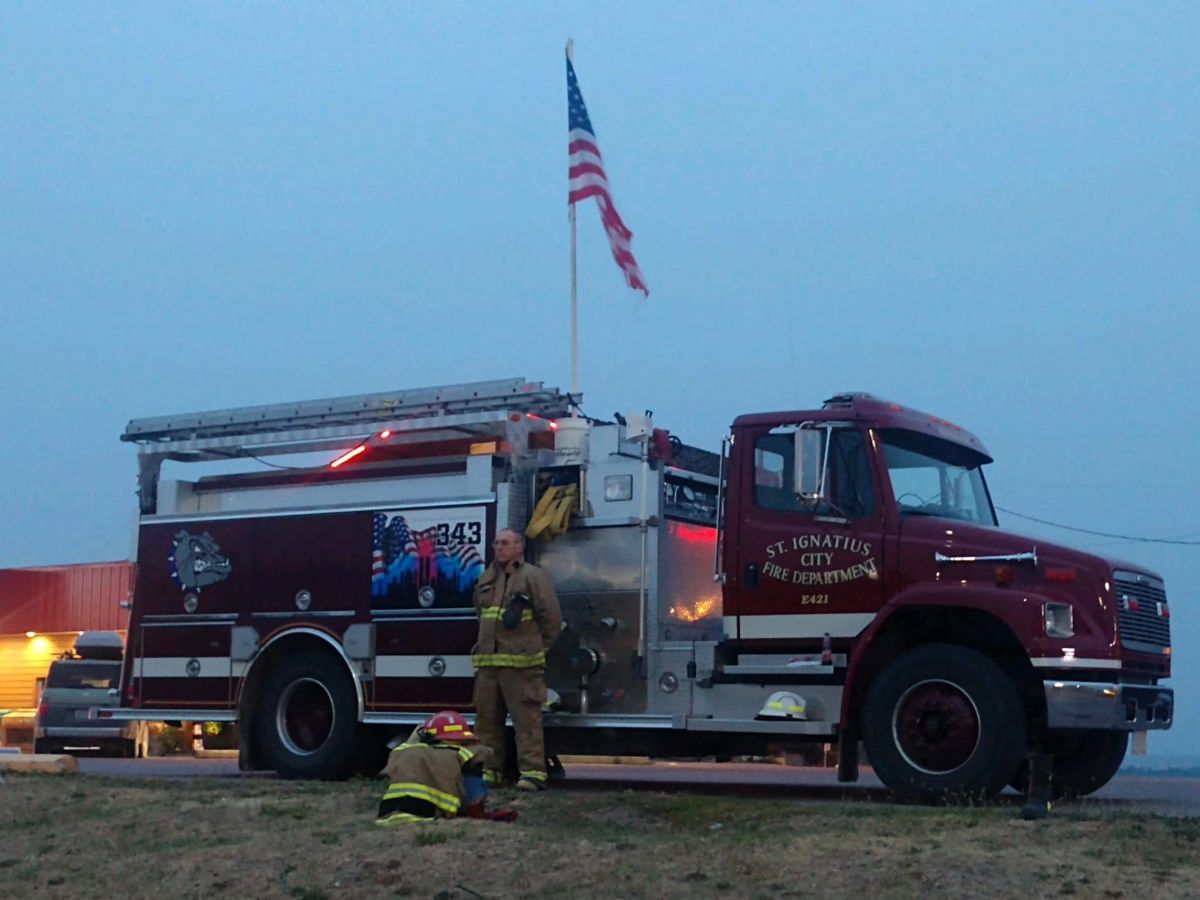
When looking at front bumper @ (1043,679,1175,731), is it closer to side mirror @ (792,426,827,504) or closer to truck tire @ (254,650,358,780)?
side mirror @ (792,426,827,504)

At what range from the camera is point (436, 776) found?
9.16 meters

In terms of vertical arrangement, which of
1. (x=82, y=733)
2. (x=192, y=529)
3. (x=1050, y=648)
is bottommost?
(x=82, y=733)

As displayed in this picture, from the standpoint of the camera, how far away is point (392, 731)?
13461 mm

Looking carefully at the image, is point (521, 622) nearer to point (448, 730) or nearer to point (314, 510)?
point (448, 730)

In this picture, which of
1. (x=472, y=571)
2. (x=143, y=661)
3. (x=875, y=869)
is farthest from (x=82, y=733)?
(x=875, y=869)

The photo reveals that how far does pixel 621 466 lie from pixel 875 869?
563cm

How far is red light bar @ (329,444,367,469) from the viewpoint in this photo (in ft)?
45.5

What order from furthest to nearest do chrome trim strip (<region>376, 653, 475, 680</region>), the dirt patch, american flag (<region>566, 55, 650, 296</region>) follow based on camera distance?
american flag (<region>566, 55, 650, 296</region>) → chrome trim strip (<region>376, 653, 475, 680</region>) → the dirt patch

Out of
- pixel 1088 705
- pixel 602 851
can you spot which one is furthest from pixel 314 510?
pixel 1088 705

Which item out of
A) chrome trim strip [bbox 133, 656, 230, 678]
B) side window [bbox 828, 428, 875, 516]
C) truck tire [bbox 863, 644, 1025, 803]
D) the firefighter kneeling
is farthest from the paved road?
the firefighter kneeling

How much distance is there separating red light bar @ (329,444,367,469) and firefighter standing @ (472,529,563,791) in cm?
223

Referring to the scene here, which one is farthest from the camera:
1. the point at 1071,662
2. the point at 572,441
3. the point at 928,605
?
the point at 572,441

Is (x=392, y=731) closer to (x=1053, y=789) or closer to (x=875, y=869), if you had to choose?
(x=1053, y=789)

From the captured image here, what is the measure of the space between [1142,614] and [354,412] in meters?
6.63
